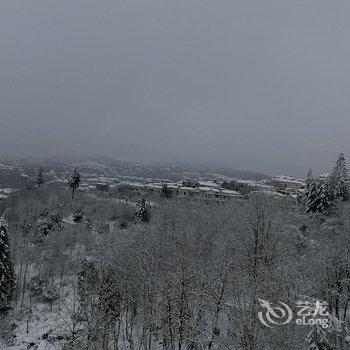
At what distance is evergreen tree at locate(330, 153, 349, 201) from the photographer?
54.9 meters

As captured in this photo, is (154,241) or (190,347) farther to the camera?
(154,241)

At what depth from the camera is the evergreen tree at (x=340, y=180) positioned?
54906 millimetres

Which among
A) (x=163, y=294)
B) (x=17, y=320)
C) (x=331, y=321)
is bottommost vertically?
(x=17, y=320)

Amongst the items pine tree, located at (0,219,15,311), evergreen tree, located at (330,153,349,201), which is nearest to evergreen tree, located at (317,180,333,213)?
evergreen tree, located at (330,153,349,201)

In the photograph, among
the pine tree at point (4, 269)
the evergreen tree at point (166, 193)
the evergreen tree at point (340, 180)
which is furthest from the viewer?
the evergreen tree at point (166, 193)

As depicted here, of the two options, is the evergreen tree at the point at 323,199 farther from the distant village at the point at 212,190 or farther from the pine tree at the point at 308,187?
the distant village at the point at 212,190

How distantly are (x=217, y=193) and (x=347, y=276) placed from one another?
2413 inches

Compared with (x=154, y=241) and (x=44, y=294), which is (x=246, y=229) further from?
(x=44, y=294)

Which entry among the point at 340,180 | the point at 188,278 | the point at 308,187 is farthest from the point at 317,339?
the point at 340,180

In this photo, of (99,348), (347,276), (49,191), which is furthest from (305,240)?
(49,191)

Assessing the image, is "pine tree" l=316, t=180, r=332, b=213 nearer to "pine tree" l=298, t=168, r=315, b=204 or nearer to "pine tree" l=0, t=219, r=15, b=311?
"pine tree" l=298, t=168, r=315, b=204

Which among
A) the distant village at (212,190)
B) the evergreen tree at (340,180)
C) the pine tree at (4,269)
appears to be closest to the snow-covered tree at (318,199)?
the evergreen tree at (340,180)

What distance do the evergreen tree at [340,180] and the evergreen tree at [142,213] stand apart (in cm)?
2944

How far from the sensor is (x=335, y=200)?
52.9 metres
